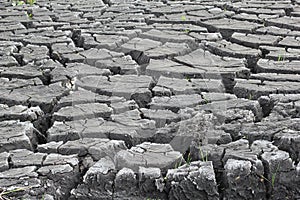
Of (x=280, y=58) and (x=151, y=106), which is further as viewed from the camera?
(x=280, y=58)

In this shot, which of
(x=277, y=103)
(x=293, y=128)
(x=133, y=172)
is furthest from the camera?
(x=277, y=103)

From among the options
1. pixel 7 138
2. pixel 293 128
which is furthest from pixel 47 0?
pixel 293 128

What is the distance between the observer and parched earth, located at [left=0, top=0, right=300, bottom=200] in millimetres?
3113

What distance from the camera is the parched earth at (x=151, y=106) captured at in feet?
10.2

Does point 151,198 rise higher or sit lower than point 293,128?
lower

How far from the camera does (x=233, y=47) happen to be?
16.7 feet

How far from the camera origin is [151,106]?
3.88m

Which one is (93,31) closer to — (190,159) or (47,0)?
(47,0)

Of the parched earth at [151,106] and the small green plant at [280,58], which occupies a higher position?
the small green plant at [280,58]

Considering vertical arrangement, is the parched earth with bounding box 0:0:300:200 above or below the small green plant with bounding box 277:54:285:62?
below

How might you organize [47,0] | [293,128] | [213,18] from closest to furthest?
[293,128]
[213,18]
[47,0]

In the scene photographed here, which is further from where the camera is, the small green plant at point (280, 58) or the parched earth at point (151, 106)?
the small green plant at point (280, 58)

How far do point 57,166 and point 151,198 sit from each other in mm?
519

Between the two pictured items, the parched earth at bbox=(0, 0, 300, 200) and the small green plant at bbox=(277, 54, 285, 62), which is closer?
the parched earth at bbox=(0, 0, 300, 200)
